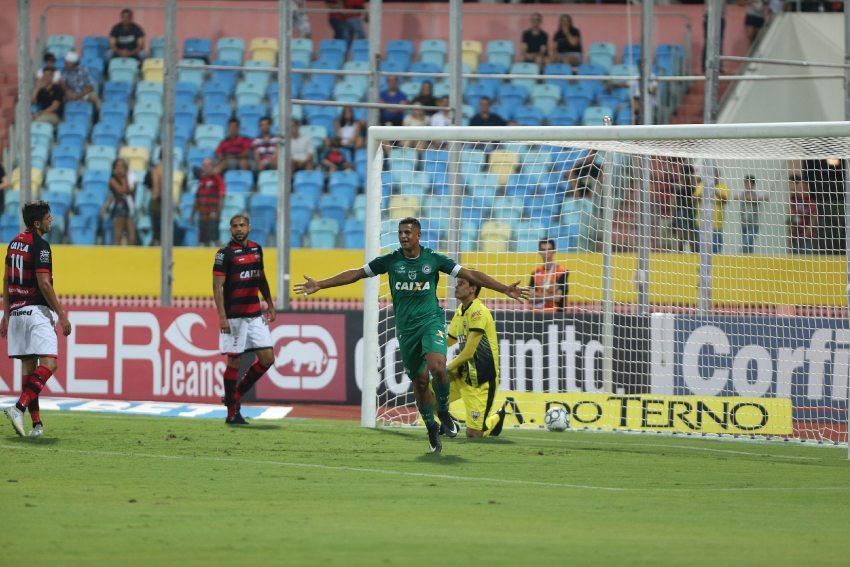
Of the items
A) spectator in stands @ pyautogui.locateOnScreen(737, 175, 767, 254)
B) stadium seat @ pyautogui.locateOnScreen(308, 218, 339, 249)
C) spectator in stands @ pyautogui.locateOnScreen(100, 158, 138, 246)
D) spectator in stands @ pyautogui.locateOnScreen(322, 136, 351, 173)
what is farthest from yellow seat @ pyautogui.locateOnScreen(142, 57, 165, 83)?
spectator in stands @ pyautogui.locateOnScreen(737, 175, 767, 254)

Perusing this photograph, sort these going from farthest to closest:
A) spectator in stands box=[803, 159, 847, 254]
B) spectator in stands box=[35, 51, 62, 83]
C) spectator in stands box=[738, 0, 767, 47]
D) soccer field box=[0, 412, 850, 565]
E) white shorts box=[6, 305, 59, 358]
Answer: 1. spectator in stands box=[35, 51, 62, 83]
2. spectator in stands box=[738, 0, 767, 47]
3. spectator in stands box=[803, 159, 847, 254]
4. white shorts box=[6, 305, 59, 358]
5. soccer field box=[0, 412, 850, 565]

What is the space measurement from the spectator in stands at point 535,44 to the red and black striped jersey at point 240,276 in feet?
43.2

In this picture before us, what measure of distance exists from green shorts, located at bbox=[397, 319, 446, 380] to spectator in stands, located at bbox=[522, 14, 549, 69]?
15404 mm

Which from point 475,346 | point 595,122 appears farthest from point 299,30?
point 475,346

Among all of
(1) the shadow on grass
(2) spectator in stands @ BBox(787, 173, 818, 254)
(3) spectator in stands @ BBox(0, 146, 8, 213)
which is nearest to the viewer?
(1) the shadow on grass

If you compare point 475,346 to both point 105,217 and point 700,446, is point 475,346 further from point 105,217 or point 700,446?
point 105,217

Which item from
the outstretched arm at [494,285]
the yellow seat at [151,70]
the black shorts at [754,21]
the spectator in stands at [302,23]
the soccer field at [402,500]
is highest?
the spectator in stands at [302,23]

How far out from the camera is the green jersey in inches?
501

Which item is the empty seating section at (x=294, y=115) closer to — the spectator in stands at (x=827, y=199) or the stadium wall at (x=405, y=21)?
the stadium wall at (x=405, y=21)

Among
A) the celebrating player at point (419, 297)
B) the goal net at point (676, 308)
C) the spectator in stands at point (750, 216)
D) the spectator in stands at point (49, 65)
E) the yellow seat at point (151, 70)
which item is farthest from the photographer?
the yellow seat at point (151, 70)

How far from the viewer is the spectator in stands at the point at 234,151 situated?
25141 millimetres

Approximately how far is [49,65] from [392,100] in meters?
6.77

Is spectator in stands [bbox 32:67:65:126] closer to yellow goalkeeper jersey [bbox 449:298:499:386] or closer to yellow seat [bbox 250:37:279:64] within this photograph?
yellow seat [bbox 250:37:279:64]

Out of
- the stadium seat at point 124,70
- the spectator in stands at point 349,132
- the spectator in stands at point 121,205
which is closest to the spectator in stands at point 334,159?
the spectator in stands at point 349,132
